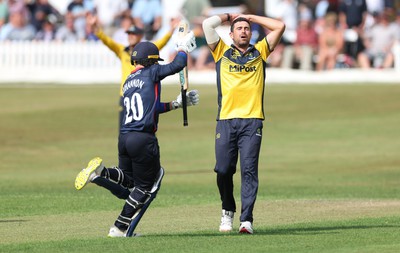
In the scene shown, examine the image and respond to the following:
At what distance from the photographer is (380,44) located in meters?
35.9

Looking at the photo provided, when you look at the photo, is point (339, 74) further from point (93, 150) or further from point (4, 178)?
point (4, 178)

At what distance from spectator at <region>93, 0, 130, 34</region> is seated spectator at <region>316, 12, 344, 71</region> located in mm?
7000

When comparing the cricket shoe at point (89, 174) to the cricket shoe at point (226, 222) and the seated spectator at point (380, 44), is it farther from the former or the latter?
the seated spectator at point (380, 44)

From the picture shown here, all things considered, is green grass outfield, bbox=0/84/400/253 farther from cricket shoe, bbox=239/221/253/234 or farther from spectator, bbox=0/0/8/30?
spectator, bbox=0/0/8/30

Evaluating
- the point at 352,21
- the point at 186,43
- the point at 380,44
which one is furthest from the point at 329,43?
the point at 186,43

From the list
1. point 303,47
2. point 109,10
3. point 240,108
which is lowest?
point 303,47

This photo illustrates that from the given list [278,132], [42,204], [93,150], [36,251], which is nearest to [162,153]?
[93,150]

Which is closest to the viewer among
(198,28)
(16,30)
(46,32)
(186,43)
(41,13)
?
(186,43)

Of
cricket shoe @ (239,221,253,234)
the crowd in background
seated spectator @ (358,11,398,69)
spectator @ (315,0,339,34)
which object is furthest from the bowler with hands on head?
spectator @ (315,0,339,34)

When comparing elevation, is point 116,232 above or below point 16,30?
above

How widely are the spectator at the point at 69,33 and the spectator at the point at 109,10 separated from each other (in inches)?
44.3

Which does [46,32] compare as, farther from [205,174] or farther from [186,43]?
[186,43]

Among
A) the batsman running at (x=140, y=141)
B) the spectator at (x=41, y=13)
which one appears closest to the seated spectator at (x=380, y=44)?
the spectator at (x=41, y=13)

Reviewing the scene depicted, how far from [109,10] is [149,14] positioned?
180 cm
